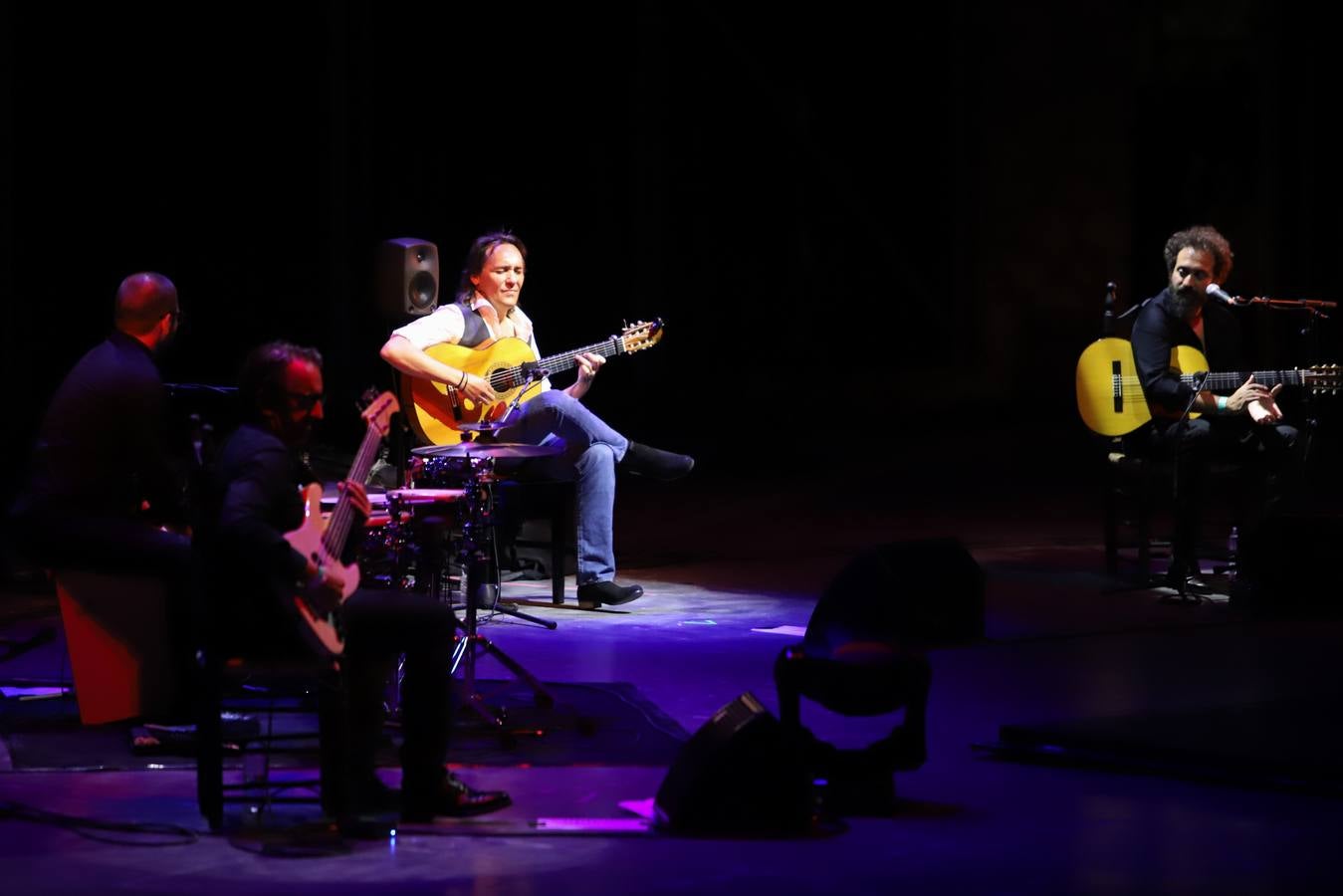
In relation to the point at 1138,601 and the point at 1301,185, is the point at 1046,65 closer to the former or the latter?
the point at 1301,185

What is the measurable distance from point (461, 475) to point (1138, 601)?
364 centimetres

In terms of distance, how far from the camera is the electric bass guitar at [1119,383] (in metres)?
8.88

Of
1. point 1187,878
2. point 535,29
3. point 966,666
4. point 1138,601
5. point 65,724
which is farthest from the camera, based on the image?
point 535,29

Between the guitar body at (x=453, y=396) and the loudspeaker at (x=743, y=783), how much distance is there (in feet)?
12.7

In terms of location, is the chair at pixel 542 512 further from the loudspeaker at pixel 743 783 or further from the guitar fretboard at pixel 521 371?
the loudspeaker at pixel 743 783

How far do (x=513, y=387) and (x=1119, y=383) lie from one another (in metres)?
2.87

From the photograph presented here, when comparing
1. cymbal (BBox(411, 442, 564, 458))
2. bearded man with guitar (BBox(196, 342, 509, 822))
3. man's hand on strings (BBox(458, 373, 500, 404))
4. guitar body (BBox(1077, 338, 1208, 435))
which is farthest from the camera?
guitar body (BBox(1077, 338, 1208, 435))

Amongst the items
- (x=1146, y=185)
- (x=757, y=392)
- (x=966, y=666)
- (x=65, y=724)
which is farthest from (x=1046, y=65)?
(x=65, y=724)

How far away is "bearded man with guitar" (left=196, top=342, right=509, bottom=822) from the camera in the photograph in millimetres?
4805

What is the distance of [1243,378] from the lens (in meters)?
8.76

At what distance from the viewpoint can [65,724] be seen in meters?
6.19

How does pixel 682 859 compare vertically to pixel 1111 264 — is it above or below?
below

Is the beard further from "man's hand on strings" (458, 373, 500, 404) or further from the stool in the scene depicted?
the stool

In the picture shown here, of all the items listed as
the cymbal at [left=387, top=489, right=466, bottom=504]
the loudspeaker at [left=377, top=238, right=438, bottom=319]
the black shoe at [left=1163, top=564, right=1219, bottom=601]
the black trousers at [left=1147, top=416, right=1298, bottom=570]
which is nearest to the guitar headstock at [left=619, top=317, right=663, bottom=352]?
the loudspeaker at [left=377, top=238, right=438, bottom=319]
